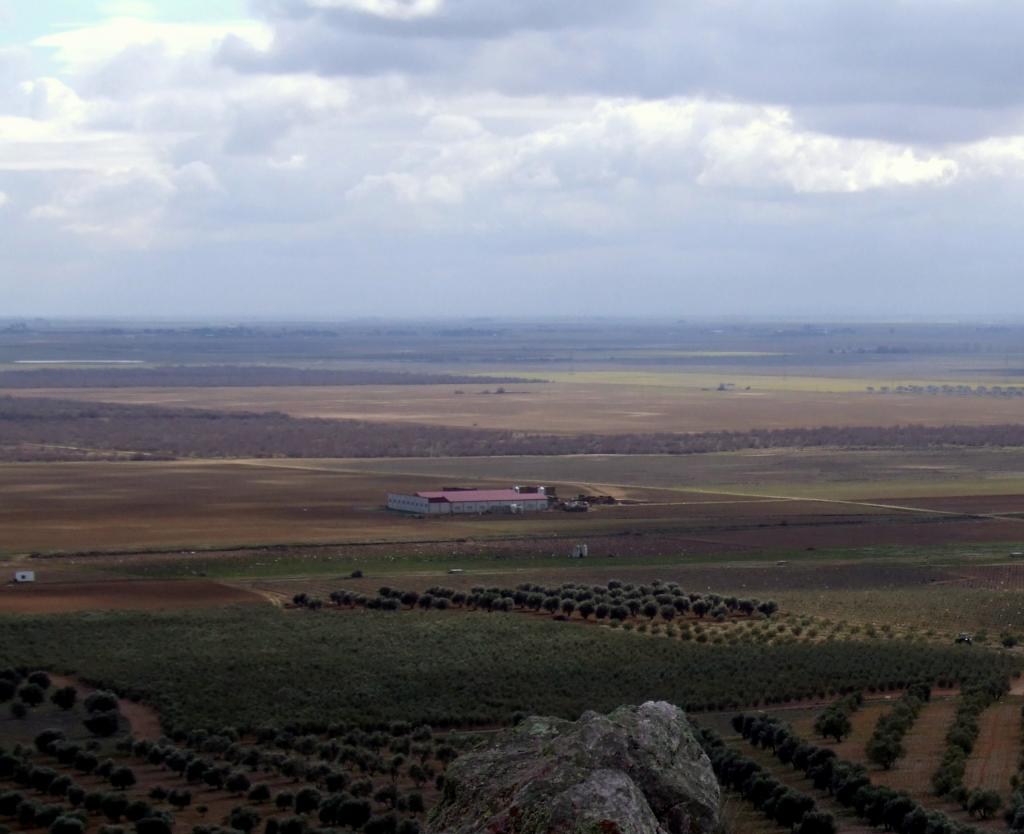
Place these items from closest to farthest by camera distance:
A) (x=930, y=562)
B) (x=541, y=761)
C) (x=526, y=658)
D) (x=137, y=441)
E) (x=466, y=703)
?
(x=541, y=761) < (x=466, y=703) < (x=526, y=658) < (x=930, y=562) < (x=137, y=441)

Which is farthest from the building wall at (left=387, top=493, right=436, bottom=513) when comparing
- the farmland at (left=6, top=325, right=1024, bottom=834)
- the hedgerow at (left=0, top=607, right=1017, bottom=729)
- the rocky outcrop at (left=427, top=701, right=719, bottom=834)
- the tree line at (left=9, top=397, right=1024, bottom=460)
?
the rocky outcrop at (left=427, top=701, right=719, bottom=834)

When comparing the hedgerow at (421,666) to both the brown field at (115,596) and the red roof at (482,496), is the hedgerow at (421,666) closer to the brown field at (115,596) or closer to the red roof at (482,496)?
the brown field at (115,596)

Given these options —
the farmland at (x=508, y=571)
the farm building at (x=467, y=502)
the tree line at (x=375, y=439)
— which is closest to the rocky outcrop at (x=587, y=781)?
the farmland at (x=508, y=571)

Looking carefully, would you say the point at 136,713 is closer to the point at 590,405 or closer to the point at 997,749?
the point at 997,749

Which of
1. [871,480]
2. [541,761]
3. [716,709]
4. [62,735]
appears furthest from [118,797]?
[871,480]

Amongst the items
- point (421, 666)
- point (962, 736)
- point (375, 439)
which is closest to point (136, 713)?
point (421, 666)

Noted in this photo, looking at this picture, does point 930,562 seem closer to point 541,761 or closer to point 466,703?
point 466,703

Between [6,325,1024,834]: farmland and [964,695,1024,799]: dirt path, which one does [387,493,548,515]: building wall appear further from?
[964,695,1024,799]: dirt path

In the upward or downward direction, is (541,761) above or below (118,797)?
above
